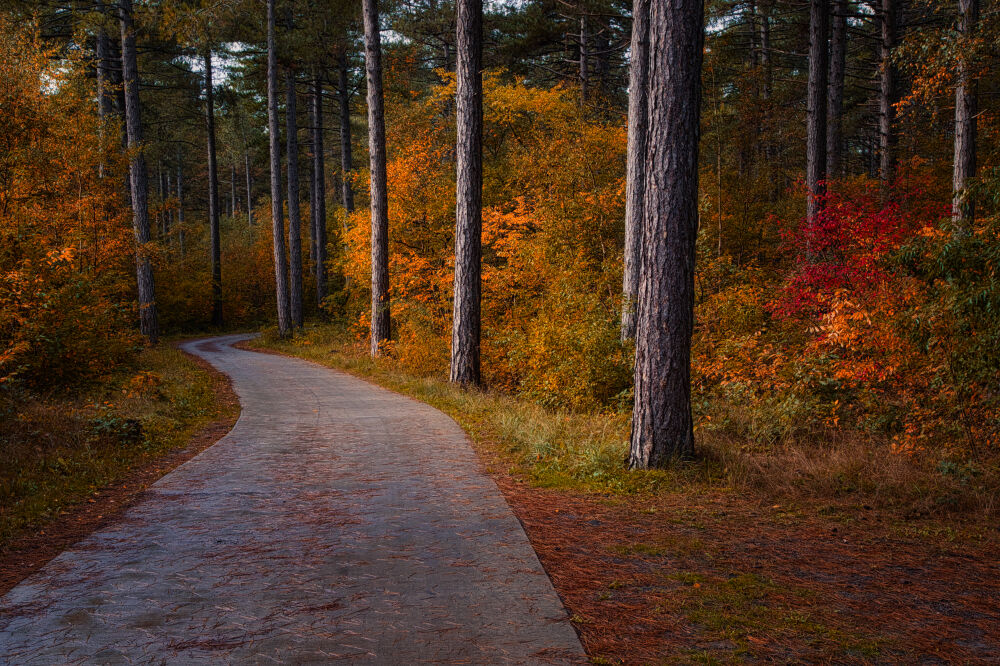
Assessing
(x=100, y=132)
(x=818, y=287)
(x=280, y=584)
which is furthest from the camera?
(x=100, y=132)

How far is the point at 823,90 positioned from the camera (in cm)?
1506

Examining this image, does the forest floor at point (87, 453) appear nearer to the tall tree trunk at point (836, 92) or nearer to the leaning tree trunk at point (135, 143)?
the leaning tree trunk at point (135, 143)

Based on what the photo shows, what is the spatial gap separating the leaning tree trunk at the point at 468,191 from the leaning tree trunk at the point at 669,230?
6357 millimetres

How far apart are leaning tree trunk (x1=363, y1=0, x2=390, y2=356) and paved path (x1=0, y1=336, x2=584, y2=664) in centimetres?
1092

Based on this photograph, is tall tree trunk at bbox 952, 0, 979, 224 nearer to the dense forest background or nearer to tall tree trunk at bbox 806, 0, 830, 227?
the dense forest background

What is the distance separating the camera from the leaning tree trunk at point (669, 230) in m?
6.11

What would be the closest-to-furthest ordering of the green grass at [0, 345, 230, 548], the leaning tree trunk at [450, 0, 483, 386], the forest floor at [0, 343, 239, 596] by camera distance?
the forest floor at [0, 343, 239, 596], the green grass at [0, 345, 230, 548], the leaning tree trunk at [450, 0, 483, 386]

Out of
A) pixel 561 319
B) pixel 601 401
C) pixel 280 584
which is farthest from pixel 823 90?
pixel 280 584

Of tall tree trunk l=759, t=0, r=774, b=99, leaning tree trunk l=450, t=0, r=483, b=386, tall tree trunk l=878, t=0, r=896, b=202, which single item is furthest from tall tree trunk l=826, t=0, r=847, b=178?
leaning tree trunk l=450, t=0, r=483, b=386

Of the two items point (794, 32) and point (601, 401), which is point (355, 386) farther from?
point (794, 32)

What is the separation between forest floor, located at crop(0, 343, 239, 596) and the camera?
492 cm

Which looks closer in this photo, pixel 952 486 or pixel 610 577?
pixel 610 577

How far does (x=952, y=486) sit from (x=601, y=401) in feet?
17.7

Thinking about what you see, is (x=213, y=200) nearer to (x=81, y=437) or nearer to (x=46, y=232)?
(x=46, y=232)
